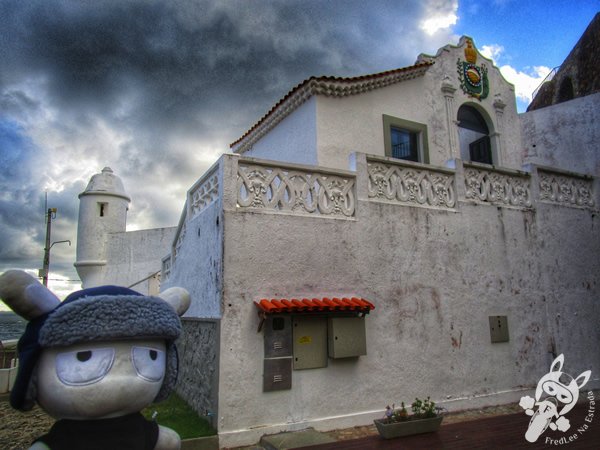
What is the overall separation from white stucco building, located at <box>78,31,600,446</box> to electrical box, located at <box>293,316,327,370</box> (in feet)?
0.07

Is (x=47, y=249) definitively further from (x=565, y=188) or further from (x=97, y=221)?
(x=565, y=188)

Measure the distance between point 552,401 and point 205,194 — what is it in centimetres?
720

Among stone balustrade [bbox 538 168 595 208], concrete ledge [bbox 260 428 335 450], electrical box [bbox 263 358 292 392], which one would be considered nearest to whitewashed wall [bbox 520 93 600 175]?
stone balustrade [bbox 538 168 595 208]

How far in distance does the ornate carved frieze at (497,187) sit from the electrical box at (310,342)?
13.7ft

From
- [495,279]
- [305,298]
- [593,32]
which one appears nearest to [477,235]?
[495,279]

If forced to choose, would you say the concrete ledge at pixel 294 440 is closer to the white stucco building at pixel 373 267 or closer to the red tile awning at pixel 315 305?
the white stucco building at pixel 373 267

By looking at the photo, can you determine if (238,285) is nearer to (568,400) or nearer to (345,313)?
(345,313)

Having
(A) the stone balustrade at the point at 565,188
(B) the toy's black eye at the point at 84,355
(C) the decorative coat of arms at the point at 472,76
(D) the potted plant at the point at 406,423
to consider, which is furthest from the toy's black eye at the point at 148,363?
(C) the decorative coat of arms at the point at 472,76

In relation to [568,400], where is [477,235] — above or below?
above

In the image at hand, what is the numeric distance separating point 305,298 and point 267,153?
20.3ft

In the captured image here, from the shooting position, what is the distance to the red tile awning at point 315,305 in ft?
20.1

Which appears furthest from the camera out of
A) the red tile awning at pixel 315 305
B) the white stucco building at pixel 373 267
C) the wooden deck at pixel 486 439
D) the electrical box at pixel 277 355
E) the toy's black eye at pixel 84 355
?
the white stucco building at pixel 373 267

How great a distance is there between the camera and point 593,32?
1942 cm

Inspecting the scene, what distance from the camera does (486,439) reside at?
515cm
